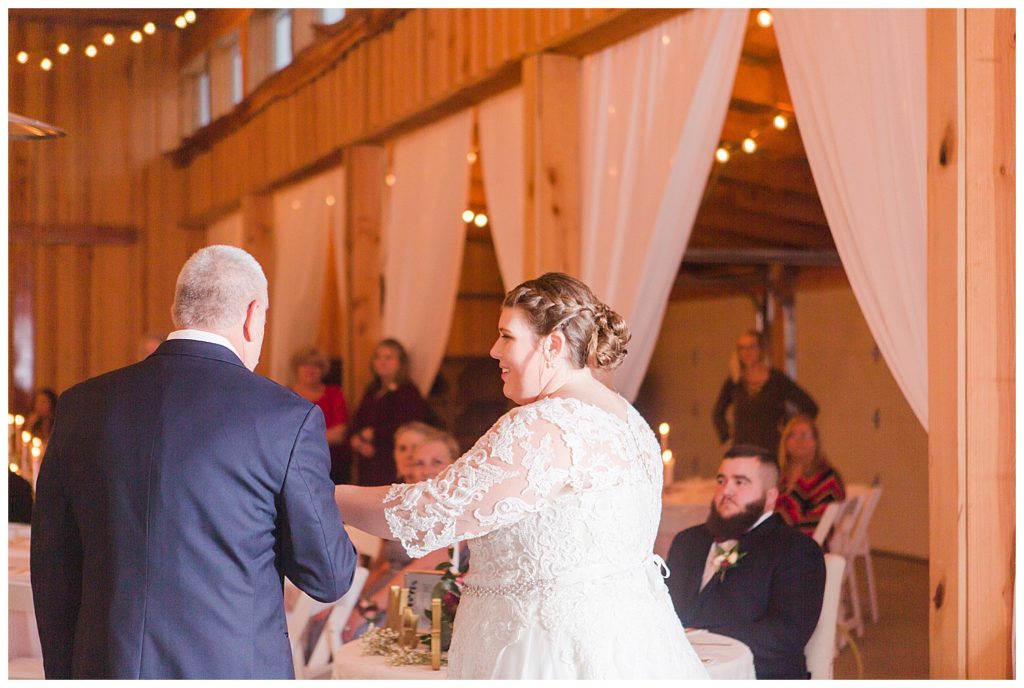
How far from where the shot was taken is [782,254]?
8.02 meters

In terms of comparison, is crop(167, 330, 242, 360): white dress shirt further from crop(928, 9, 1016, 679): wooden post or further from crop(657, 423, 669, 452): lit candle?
crop(657, 423, 669, 452): lit candle

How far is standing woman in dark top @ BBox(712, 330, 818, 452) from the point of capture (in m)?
6.66

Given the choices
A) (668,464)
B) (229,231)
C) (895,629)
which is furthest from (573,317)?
(229,231)

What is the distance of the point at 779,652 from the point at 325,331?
8.00m

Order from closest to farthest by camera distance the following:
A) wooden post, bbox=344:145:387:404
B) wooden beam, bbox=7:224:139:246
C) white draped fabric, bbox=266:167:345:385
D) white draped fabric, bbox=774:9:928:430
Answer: white draped fabric, bbox=774:9:928:430 → wooden post, bbox=344:145:387:404 → white draped fabric, bbox=266:167:345:385 → wooden beam, bbox=7:224:139:246

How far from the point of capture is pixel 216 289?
83.4 inches

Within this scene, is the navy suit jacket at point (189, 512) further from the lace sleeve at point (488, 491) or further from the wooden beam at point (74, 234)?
the wooden beam at point (74, 234)

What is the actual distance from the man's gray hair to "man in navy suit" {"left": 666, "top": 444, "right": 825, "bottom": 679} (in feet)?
6.30

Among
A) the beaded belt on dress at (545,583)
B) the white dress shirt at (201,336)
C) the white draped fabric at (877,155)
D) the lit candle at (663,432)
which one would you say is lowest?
the beaded belt on dress at (545,583)

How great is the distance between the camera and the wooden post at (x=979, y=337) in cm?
323

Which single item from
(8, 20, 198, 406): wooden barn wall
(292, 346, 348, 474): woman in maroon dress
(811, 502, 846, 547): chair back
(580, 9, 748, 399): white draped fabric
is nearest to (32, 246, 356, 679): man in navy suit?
(580, 9, 748, 399): white draped fabric

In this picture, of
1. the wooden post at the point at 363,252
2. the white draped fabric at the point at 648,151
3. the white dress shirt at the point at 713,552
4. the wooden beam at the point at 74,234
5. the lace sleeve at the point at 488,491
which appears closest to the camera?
the lace sleeve at the point at 488,491

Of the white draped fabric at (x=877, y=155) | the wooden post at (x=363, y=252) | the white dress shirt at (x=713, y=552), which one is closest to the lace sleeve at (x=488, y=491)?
the white dress shirt at (x=713, y=552)

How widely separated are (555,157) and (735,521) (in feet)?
6.42
